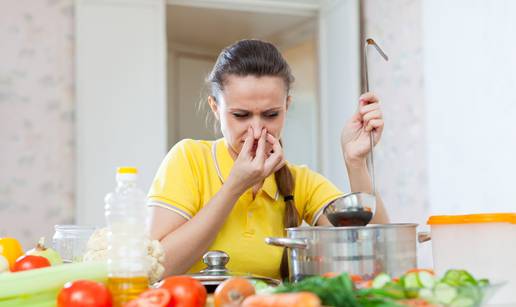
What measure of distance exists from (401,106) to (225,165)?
6.81 feet

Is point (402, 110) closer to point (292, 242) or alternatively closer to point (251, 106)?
point (251, 106)

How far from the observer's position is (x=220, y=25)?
5000 millimetres

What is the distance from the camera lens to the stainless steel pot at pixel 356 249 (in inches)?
43.1

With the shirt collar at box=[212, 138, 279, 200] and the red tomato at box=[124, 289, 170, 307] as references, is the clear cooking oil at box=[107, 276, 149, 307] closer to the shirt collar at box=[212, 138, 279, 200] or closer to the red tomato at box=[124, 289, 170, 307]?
the red tomato at box=[124, 289, 170, 307]

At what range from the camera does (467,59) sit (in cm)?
318

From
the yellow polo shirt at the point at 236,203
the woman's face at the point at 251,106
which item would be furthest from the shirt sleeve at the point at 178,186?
the woman's face at the point at 251,106

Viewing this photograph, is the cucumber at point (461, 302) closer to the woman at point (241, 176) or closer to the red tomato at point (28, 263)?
the red tomato at point (28, 263)

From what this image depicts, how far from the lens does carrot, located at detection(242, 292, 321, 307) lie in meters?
0.82

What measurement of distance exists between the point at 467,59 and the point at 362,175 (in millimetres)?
1616

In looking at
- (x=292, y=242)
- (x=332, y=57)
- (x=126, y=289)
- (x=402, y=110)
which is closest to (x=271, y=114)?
(x=292, y=242)

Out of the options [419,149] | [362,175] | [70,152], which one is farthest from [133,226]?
[70,152]

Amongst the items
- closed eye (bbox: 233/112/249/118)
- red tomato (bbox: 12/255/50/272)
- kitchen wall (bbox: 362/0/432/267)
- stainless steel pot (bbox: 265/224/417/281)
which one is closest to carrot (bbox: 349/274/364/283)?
stainless steel pot (bbox: 265/224/417/281)

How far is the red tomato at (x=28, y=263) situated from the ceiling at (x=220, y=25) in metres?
3.35

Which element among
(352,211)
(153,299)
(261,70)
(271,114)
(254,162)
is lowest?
(153,299)
